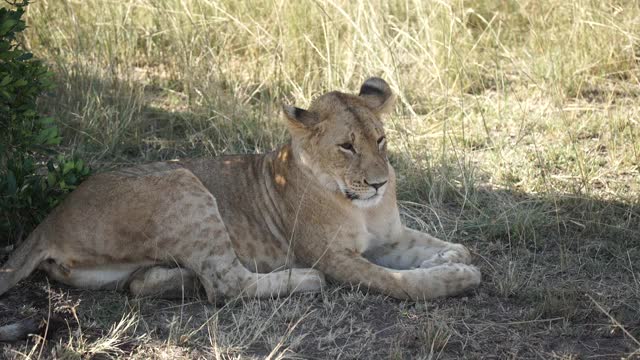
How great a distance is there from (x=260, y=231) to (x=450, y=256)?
3.22 ft

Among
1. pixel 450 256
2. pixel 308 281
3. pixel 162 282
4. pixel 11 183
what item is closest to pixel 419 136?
pixel 450 256

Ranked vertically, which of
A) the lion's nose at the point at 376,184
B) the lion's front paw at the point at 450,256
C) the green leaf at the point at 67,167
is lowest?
the lion's front paw at the point at 450,256

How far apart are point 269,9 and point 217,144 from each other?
168cm

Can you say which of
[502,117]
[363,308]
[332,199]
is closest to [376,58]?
[502,117]

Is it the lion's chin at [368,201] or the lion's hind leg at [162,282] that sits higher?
the lion's chin at [368,201]

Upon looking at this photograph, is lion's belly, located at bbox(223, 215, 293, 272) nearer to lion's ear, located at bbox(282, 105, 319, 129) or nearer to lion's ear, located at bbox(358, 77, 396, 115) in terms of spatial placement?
lion's ear, located at bbox(282, 105, 319, 129)

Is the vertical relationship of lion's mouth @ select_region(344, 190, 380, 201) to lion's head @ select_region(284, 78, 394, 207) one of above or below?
below

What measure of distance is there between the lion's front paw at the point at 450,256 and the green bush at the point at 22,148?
72.6 inches

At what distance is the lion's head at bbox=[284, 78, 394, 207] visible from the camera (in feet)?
14.1

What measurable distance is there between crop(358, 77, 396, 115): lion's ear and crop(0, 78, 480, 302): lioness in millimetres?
11

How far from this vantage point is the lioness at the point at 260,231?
429cm

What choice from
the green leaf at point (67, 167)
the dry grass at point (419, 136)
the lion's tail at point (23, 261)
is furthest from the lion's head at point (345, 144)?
the lion's tail at point (23, 261)

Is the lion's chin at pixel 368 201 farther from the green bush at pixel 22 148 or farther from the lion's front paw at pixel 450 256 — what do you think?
the green bush at pixel 22 148

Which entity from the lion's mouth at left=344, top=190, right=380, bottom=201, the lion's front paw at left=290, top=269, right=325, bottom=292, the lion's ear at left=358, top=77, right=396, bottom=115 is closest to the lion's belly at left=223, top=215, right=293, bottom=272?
the lion's front paw at left=290, top=269, right=325, bottom=292
